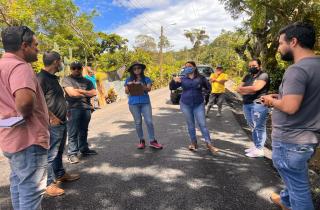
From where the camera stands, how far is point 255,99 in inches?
212

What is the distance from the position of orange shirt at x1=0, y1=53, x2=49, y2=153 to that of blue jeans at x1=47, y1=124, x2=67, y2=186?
4.16ft

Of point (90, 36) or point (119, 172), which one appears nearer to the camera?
point (119, 172)

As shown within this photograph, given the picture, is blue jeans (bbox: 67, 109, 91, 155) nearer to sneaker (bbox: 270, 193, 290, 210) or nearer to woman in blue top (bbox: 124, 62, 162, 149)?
woman in blue top (bbox: 124, 62, 162, 149)

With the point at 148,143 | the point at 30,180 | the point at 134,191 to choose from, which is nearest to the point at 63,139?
the point at 134,191

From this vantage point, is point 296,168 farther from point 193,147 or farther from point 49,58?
point 193,147

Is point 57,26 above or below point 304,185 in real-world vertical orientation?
above

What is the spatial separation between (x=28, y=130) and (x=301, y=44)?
2467mm

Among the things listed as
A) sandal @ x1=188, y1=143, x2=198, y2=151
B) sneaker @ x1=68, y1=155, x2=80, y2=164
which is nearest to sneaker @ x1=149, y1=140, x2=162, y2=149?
sandal @ x1=188, y1=143, x2=198, y2=151

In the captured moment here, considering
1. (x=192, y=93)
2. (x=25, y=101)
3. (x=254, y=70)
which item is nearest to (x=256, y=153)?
(x=254, y=70)

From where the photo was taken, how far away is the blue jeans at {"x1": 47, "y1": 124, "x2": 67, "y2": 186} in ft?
12.9

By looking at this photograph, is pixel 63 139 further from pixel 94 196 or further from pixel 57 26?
pixel 57 26

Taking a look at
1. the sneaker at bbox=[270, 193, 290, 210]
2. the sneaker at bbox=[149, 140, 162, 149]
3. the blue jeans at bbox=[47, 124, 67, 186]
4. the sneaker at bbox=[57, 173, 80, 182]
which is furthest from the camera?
the sneaker at bbox=[149, 140, 162, 149]

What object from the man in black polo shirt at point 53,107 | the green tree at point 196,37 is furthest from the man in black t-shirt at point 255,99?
the green tree at point 196,37

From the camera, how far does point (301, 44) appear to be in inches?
103
